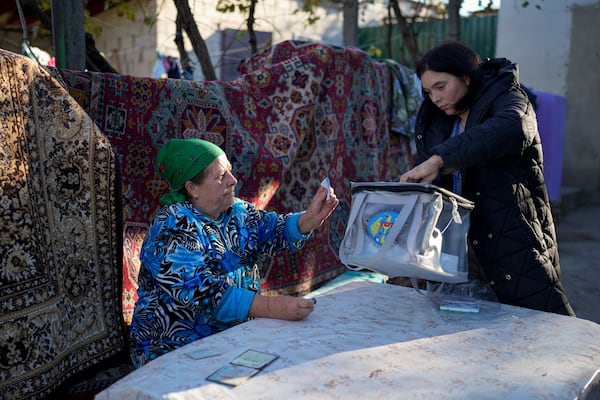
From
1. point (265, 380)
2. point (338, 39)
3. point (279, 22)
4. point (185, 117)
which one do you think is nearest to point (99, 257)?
point (185, 117)

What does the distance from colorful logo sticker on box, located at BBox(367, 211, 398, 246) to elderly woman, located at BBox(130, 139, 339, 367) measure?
290 mm

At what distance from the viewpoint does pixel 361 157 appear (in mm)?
3959

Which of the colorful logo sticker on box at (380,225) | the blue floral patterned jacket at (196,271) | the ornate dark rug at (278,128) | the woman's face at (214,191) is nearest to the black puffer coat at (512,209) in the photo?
the colorful logo sticker on box at (380,225)

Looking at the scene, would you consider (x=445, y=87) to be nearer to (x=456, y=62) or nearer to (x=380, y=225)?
(x=456, y=62)

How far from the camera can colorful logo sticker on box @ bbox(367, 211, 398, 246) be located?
5.68ft

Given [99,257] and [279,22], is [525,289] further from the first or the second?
[279,22]

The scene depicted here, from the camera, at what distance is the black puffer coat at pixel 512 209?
6.80 ft

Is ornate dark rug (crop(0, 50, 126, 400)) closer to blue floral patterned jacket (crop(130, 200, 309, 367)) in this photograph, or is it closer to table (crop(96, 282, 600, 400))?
blue floral patterned jacket (crop(130, 200, 309, 367))

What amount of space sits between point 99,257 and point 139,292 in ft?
0.77

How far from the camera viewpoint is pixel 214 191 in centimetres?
208

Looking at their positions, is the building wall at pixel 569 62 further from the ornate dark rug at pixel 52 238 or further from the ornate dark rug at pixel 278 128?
the ornate dark rug at pixel 52 238

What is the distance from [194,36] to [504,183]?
9.71 feet

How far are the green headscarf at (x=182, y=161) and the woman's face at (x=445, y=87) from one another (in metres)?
0.82

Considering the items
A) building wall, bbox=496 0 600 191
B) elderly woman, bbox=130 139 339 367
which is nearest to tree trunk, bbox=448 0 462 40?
building wall, bbox=496 0 600 191
